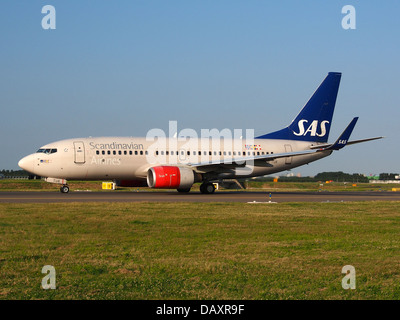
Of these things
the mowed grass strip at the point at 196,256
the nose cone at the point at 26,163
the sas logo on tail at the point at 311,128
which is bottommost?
the mowed grass strip at the point at 196,256

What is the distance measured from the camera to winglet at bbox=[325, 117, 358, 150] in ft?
116

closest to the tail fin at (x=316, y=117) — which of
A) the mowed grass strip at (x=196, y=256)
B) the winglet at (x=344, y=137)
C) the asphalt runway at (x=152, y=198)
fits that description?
the winglet at (x=344, y=137)

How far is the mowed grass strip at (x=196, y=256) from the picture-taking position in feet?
25.7

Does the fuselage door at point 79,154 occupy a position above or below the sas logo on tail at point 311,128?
below

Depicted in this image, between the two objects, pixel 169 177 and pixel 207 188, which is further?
pixel 207 188

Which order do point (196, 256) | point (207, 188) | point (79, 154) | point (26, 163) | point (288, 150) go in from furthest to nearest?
point (288, 150)
point (207, 188)
point (79, 154)
point (26, 163)
point (196, 256)

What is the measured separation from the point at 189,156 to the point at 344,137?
1119 cm

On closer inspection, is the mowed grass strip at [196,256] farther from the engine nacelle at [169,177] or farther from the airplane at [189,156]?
the airplane at [189,156]

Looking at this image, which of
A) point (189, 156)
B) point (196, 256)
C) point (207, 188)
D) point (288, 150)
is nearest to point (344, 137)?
point (288, 150)

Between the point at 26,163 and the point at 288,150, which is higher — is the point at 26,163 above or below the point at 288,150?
below

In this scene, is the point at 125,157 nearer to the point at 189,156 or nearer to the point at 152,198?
the point at 189,156

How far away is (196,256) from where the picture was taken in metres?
10.6
